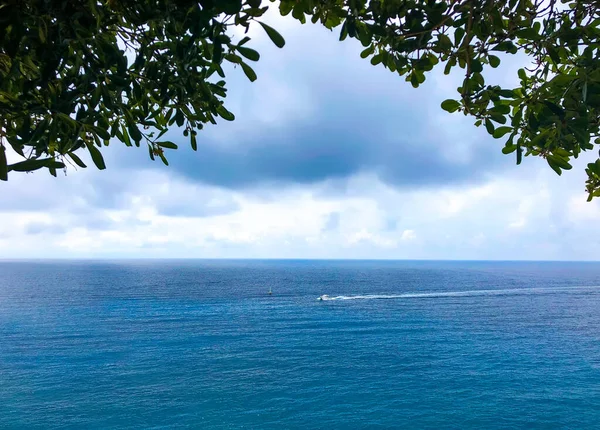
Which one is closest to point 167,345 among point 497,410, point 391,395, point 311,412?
point 311,412

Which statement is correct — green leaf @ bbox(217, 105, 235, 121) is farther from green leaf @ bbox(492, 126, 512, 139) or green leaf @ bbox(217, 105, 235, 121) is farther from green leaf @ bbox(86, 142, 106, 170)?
green leaf @ bbox(492, 126, 512, 139)

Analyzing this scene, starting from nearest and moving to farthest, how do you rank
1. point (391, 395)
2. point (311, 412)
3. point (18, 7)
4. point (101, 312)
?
1. point (18, 7)
2. point (311, 412)
3. point (391, 395)
4. point (101, 312)


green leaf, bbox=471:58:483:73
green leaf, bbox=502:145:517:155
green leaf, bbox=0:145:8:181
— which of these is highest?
green leaf, bbox=471:58:483:73

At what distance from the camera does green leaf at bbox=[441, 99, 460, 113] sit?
3426 millimetres

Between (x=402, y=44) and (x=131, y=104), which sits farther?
(x=131, y=104)

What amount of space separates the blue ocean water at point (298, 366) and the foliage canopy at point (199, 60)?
105ft

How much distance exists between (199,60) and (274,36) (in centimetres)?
109

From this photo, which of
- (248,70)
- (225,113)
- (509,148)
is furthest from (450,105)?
(225,113)

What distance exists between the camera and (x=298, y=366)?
140 feet

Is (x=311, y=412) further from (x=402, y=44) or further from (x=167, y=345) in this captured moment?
(x=402, y=44)

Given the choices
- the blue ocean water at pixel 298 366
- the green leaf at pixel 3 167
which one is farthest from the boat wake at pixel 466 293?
the green leaf at pixel 3 167

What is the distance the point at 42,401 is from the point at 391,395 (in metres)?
30.2

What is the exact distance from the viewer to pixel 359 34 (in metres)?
3.40

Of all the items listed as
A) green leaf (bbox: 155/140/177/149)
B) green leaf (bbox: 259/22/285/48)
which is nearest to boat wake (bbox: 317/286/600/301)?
green leaf (bbox: 155/140/177/149)
